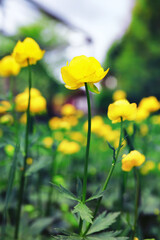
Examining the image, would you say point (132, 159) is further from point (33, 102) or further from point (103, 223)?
point (33, 102)

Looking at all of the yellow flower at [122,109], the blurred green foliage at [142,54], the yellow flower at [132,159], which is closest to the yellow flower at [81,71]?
the yellow flower at [122,109]

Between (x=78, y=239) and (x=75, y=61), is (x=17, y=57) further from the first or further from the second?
(x=78, y=239)

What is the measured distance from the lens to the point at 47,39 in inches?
442

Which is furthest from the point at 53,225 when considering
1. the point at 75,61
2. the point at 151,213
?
the point at 75,61

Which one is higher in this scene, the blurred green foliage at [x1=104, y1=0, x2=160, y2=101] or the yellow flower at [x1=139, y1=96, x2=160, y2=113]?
the blurred green foliage at [x1=104, y1=0, x2=160, y2=101]

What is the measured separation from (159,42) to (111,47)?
311cm

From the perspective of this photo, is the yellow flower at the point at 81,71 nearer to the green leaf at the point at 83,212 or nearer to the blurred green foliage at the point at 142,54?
the green leaf at the point at 83,212

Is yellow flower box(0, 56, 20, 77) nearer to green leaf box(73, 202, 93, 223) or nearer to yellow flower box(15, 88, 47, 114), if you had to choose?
yellow flower box(15, 88, 47, 114)

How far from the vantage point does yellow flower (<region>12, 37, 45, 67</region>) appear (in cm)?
73

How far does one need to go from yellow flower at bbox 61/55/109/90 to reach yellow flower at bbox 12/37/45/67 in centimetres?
25

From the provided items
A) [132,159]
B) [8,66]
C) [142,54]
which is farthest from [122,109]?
[142,54]

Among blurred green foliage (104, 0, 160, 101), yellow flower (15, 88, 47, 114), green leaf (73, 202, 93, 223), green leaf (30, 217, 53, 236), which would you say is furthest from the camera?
blurred green foliage (104, 0, 160, 101)

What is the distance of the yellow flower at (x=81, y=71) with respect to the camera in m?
0.54

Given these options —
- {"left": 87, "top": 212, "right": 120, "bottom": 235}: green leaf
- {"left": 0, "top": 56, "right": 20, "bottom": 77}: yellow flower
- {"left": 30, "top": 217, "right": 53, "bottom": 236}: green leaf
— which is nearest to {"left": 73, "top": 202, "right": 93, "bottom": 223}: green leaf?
{"left": 87, "top": 212, "right": 120, "bottom": 235}: green leaf
